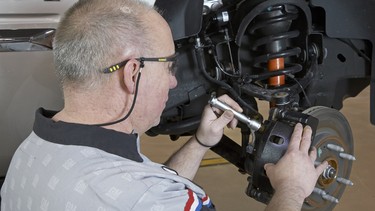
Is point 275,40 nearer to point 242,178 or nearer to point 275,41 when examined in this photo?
point 275,41

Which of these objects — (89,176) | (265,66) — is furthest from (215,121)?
(89,176)

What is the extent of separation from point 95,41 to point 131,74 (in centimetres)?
11

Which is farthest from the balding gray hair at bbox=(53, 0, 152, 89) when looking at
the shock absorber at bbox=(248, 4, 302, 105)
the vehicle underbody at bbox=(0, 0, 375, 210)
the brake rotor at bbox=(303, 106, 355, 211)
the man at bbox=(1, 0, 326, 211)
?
the brake rotor at bbox=(303, 106, 355, 211)

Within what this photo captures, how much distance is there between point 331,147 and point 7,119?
1.27 m

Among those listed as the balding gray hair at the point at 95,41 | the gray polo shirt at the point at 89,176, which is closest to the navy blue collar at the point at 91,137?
the gray polo shirt at the point at 89,176

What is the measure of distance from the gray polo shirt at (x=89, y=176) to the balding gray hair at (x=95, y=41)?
121mm

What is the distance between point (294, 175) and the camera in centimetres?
146

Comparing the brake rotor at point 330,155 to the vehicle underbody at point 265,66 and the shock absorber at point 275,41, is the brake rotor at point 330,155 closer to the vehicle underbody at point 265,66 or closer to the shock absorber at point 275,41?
the vehicle underbody at point 265,66

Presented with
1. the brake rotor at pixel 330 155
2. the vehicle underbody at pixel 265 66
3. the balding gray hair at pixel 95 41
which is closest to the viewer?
the balding gray hair at pixel 95 41

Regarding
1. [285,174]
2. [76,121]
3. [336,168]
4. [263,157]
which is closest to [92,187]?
[76,121]

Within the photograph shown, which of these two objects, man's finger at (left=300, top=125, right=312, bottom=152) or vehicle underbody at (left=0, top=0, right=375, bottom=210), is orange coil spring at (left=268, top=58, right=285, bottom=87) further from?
man's finger at (left=300, top=125, right=312, bottom=152)

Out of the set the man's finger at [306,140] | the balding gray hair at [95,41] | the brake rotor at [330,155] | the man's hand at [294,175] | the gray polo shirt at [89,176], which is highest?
the balding gray hair at [95,41]

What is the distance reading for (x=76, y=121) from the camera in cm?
125

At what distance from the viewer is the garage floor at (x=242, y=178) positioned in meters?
2.94
